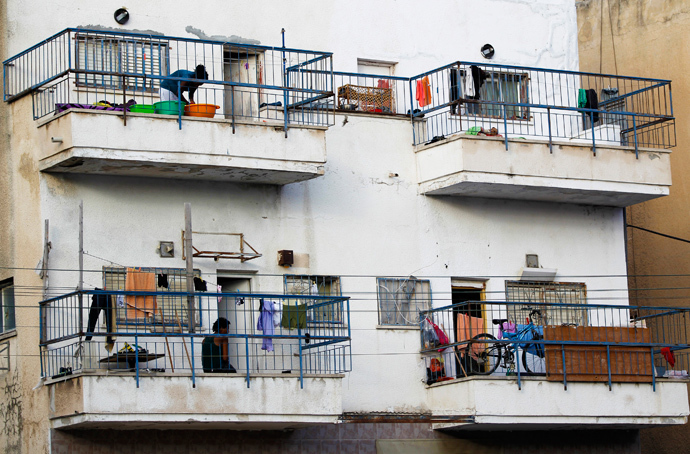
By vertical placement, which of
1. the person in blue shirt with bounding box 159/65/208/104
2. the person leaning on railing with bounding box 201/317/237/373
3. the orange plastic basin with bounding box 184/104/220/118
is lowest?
the person leaning on railing with bounding box 201/317/237/373

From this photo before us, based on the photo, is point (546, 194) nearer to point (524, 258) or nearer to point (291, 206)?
point (524, 258)

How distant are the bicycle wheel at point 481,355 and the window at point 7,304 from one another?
26.8 ft

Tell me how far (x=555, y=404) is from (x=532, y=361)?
1056 millimetres

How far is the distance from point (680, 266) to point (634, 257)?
60.2 inches

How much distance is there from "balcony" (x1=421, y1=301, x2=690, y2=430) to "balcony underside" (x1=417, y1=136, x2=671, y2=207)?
240cm

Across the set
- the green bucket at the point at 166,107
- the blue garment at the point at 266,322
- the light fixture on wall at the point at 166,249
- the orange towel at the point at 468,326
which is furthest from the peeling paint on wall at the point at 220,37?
the orange towel at the point at 468,326

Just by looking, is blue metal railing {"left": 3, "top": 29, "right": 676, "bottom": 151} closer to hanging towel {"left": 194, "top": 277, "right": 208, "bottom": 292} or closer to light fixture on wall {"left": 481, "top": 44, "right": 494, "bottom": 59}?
light fixture on wall {"left": 481, "top": 44, "right": 494, "bottom": 59}

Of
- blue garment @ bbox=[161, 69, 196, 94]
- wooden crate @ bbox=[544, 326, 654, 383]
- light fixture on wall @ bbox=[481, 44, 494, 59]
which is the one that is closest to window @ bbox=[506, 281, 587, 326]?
wooden crate @ bbox=[544, 326, 654, 383]

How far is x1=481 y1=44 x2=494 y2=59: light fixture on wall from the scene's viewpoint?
2662 cm

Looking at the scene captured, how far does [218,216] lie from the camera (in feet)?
74.8

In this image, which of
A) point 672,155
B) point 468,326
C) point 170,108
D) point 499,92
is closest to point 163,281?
point 170,108

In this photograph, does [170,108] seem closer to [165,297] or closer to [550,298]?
[165,297]

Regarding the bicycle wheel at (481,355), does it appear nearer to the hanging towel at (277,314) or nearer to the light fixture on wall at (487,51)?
the hanging towel at (277,314)

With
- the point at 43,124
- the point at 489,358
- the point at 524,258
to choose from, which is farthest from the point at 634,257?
the point at 43,124
